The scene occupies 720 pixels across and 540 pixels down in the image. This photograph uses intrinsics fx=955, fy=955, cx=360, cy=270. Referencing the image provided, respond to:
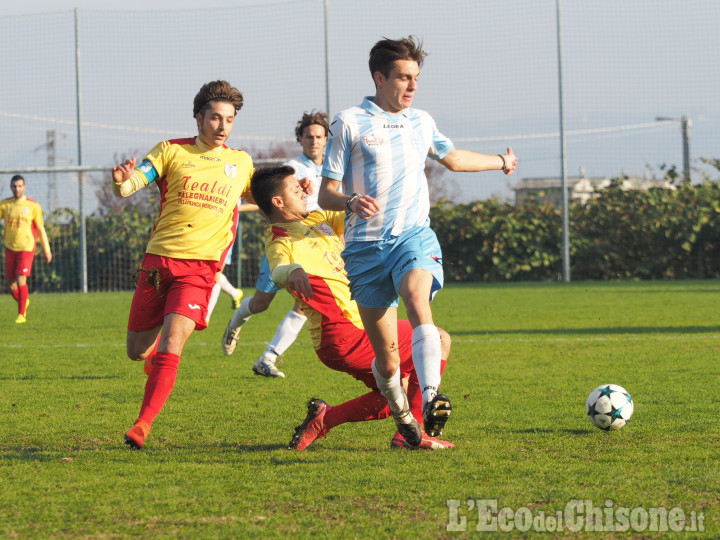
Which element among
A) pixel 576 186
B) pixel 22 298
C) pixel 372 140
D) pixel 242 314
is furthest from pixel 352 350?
pixel 576 186

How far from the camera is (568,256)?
21938mm

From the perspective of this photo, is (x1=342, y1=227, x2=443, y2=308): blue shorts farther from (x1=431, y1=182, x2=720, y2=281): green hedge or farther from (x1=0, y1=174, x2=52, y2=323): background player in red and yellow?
(x1=431, y1=182, x2=720, y2=281): green hedge

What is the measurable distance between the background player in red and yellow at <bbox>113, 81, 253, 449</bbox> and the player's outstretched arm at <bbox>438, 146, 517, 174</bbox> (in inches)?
51.8

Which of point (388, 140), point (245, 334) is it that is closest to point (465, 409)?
point (388, 140)

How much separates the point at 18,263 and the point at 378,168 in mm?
11011

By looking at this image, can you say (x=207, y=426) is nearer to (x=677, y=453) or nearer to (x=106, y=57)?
(x=677, y=453)

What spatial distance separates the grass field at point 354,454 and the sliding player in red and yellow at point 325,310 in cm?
16

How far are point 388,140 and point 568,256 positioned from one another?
17918mm

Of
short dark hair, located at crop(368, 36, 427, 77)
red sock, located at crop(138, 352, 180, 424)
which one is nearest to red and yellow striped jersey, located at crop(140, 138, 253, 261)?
red sock, located at crop(138, 352, 180, 424)

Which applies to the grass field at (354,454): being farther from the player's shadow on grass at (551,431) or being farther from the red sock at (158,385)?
the red sock at (158,385)

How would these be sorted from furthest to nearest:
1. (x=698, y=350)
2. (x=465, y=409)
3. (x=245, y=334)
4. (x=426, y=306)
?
(x=245, y=334), (x=698, y=350), (x=465, y=409), (x=426, y=306)

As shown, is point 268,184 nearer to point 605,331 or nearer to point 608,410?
point 608,410

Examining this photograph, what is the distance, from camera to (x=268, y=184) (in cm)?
508

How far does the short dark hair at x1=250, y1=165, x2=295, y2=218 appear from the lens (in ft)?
16.7
